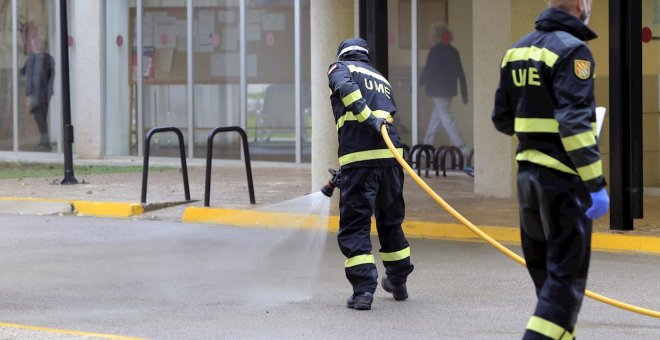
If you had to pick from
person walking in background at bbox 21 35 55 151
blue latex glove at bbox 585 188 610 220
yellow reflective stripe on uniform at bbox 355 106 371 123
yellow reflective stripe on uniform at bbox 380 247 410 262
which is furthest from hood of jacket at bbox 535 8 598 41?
person walking in background at bbox 21 35 55 151

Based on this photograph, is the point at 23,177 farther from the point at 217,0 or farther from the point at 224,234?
the point at 224,234

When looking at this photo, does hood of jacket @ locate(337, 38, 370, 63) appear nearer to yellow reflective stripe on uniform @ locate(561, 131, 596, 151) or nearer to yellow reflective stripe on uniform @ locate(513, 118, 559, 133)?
yellow reflective stripe on uniform @ locate(513, 118, 559, 133)

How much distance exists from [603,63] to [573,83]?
9.90 m

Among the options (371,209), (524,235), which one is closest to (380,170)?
(371,209)

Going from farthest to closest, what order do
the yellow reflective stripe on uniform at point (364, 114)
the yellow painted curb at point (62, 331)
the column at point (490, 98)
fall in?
the column at point (490, 98) → the yellow reflective stripe on uniform at point (364, 114) → the yellow painted curb at point (62, 331)

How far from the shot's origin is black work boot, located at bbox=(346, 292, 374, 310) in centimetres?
798

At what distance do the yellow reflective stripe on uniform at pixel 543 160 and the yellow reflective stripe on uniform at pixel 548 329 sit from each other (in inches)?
24.7

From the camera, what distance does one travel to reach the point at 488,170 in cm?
1493

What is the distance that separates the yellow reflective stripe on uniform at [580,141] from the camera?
16.5 feet

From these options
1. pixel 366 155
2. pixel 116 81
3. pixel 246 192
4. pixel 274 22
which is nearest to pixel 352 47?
pixel 366 155

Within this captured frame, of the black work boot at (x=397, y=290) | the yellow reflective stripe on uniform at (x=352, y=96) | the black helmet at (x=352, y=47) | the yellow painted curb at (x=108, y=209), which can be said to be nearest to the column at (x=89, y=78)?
the yellow painted curb at (x=108, y=209)

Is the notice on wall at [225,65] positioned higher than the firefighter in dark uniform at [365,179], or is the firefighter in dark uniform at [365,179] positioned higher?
the notice on wall at [225,65]

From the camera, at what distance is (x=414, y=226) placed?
12227mm

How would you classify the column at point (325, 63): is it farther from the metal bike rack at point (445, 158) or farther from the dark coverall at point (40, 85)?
the dark coverall at point (40, 85)
